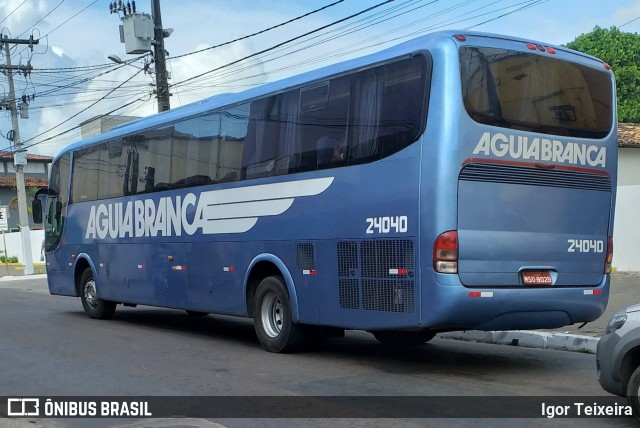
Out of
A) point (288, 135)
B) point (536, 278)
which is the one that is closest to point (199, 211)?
point (288, 135)

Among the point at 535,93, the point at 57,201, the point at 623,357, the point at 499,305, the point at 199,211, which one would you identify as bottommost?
the point at 623,357

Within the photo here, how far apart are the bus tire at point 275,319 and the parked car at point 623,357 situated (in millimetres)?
4779

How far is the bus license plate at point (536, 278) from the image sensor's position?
8.55 metres

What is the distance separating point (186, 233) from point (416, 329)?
16.9ft

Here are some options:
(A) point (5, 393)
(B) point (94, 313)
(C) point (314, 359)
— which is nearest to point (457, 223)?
(C) point (314, 359)

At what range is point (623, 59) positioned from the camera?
49.1m

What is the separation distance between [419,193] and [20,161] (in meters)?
31.3

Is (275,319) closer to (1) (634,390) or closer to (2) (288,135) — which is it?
Answer: (2) (288,135)

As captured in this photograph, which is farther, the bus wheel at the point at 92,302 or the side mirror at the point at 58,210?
the side mirror at the point at 58,210

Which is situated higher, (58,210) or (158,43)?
(158,43)

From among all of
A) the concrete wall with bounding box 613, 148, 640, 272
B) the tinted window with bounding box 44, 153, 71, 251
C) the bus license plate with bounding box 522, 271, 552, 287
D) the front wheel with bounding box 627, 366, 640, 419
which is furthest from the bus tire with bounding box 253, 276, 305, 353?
the concrete wall with bounding box 613, 148, 640, 272

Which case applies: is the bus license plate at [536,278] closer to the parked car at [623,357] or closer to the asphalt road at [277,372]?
the asphalt road at [277,372]

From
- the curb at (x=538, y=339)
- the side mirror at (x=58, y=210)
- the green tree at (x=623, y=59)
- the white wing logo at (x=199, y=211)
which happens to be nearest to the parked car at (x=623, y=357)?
the curb at (x=538, y=339)

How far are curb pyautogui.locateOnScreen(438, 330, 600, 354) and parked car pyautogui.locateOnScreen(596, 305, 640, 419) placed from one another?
13.3 ft
